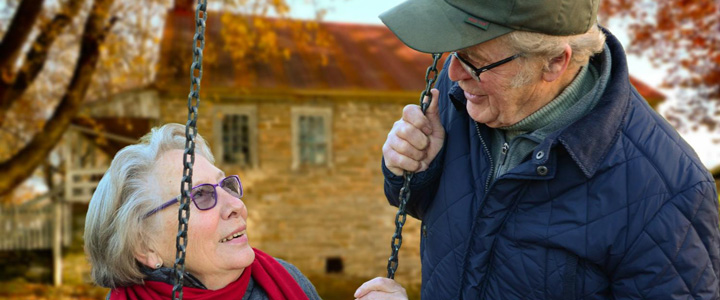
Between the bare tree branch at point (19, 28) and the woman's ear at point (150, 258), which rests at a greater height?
the bare tree branch at point (19, 28)

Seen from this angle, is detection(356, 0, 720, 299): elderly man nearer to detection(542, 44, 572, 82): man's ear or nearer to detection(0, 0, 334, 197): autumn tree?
detection(542, 44, 572, 82): man's ear

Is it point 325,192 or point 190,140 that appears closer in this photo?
point 190,140

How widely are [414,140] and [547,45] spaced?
51 centimetres

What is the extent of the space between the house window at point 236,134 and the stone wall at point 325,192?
14 centimetres

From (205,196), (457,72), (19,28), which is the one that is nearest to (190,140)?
(205,196)

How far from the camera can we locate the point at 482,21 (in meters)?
1.75

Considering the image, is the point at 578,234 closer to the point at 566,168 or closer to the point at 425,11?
the point at 566,168

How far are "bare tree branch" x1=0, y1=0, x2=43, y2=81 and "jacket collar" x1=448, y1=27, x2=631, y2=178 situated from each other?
27.0ft

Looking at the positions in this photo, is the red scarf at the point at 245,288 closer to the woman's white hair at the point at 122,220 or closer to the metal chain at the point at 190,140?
the woman's white hair at the point at 122,220

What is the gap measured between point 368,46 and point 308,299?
12847 millimetres

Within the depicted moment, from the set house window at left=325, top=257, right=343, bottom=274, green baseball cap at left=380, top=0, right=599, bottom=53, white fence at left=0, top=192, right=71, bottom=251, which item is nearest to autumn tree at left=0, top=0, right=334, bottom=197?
white fence at left=0, top=192, right=71, bottom=251

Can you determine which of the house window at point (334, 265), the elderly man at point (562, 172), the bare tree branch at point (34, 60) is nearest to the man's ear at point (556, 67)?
the elderly man at point (562, 172)

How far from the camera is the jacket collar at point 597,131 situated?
5.79 ft

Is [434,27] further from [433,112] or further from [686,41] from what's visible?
[686,41]
